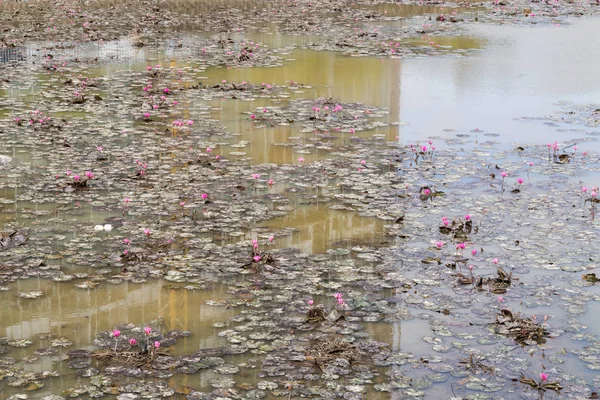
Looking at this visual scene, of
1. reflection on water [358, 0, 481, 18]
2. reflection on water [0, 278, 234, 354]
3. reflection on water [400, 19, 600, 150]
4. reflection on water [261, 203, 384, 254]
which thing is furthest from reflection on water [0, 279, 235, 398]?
reflection on water [358, 0, 481, 18]

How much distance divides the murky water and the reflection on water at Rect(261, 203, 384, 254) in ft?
0.06

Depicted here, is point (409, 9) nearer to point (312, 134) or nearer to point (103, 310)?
point (312, 134)

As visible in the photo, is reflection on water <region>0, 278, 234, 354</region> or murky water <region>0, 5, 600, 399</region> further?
murky water <region>0, 5, 600, 399</region>

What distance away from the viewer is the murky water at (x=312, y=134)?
5.64m

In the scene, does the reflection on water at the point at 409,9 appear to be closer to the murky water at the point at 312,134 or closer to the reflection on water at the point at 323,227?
the murky water at the point at 312,134

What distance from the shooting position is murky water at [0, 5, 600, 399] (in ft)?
18.5

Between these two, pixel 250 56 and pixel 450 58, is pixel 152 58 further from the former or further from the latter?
pixel 450 58

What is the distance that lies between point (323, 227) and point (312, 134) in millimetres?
3102

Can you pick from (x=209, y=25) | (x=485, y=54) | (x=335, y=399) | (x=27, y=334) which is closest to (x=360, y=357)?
(x=335, y=399)

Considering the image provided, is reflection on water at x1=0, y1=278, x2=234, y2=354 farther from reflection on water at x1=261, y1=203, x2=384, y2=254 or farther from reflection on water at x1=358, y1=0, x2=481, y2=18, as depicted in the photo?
reflection on water at x1=358, y1=0, x2=481, y2=18

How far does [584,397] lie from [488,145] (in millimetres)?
5282

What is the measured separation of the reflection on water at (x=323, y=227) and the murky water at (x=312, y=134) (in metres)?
0.02

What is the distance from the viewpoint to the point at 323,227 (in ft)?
23.9

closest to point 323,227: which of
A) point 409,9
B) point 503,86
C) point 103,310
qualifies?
point 103,310
